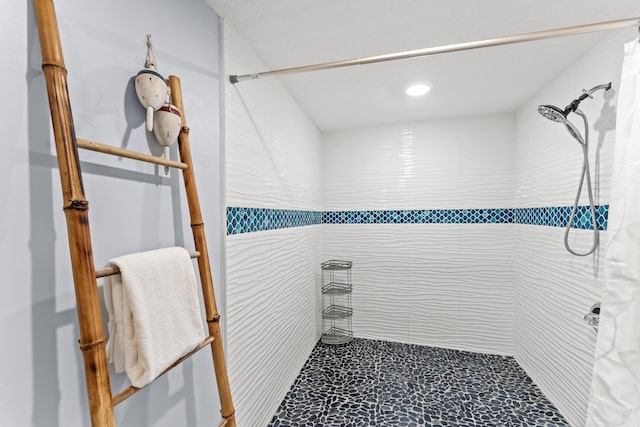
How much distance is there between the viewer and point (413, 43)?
1.57 meters

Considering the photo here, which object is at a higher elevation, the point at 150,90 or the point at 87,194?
the point at 150,90

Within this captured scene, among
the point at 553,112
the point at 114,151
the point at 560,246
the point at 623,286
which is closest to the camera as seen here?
the point at 114,151

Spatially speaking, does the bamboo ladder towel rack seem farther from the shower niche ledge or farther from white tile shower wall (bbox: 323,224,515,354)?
white tile shower wall (bbox: 323,224,515,354)

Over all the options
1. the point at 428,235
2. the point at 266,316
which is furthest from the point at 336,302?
the point at 266,316

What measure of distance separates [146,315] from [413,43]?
1.67 metres

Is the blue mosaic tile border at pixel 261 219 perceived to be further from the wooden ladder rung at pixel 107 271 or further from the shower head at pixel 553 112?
the shower head at pixel 553 112

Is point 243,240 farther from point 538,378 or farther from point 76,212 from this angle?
point 538,378

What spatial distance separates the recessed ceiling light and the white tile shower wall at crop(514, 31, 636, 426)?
2.62ft

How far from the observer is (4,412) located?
23.6 inches

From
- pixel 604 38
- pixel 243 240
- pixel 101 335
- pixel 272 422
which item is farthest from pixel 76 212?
pixel 604 38

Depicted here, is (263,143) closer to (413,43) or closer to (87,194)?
(413,43)

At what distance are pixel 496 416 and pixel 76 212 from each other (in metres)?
2.30

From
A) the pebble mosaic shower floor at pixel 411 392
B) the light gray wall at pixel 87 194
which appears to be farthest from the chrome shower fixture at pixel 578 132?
the light gray wall at pixel 87 194

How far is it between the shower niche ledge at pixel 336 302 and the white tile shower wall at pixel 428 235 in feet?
0.29
